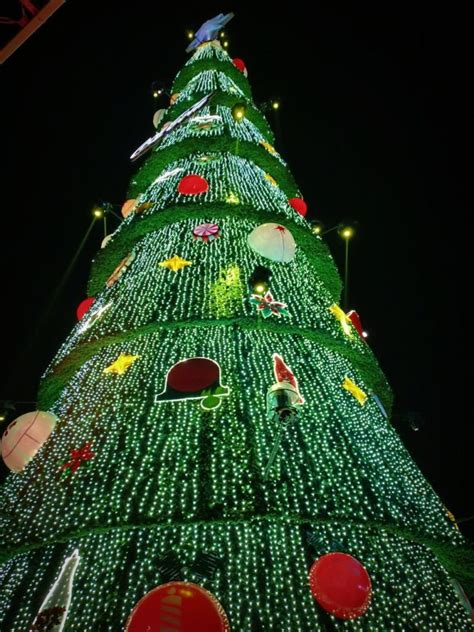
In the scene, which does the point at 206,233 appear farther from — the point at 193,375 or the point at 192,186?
the point at 193,375

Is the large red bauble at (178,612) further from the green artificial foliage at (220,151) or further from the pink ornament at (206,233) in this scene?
the green artificial foliage at (220,151)

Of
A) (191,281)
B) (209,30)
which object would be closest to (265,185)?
(191,281)

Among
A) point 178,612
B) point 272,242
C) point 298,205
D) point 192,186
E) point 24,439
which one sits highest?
point 298,205

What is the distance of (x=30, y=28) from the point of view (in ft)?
25.1

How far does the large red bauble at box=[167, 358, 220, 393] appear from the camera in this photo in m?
5.03

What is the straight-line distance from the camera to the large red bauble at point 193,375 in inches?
198

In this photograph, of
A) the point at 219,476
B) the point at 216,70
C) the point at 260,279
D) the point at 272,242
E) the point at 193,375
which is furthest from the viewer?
the point at 216,70

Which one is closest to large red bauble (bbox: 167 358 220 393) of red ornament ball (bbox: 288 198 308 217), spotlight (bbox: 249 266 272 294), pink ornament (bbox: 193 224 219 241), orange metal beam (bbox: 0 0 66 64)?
spotlight (bbox: 249 266 272 294)

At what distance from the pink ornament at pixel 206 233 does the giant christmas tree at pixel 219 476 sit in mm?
34

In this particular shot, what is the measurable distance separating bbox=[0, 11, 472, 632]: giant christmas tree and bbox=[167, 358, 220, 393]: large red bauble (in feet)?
0.07

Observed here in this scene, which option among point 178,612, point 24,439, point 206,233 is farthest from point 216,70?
point 178,612

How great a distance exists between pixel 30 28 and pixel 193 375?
7.43 meters

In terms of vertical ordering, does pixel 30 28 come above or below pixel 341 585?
above

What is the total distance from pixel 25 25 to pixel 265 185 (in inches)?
212
